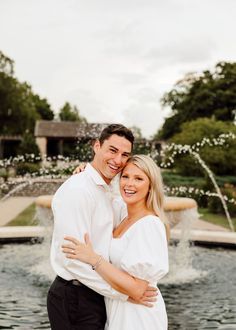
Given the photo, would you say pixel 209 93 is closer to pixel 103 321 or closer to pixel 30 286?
pixel 30 286

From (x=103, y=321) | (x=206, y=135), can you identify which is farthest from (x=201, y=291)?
(x=206, y=135)

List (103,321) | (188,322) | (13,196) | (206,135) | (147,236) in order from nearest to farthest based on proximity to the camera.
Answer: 1. (147,236)
2. (103,321)
3. (188,322)
4. (13,196)
5. (206,135)

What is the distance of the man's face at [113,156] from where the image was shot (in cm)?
306

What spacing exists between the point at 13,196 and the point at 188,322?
16957 millimetres

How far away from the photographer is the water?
6.16 metres

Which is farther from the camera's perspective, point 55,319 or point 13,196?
point 13,196

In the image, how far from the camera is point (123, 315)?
288cm

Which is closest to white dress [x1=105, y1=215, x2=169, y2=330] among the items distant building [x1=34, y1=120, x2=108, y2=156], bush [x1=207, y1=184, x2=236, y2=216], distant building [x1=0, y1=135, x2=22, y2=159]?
bush [x1=207, y1=184, x2=236, y2=216]

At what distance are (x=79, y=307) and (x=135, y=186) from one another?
0.67 meters

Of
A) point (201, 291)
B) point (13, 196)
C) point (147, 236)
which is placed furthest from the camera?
point (13, 196)

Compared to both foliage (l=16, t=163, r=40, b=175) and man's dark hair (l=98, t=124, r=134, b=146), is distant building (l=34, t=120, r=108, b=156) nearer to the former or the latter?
foliage (l=16, t=163, r=40, b=175)

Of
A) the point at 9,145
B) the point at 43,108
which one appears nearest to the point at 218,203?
the point at 9,145

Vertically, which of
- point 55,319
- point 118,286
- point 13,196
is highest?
point 118,286

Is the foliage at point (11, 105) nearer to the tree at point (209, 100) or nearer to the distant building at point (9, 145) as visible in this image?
the distant building at point (9, 145)
